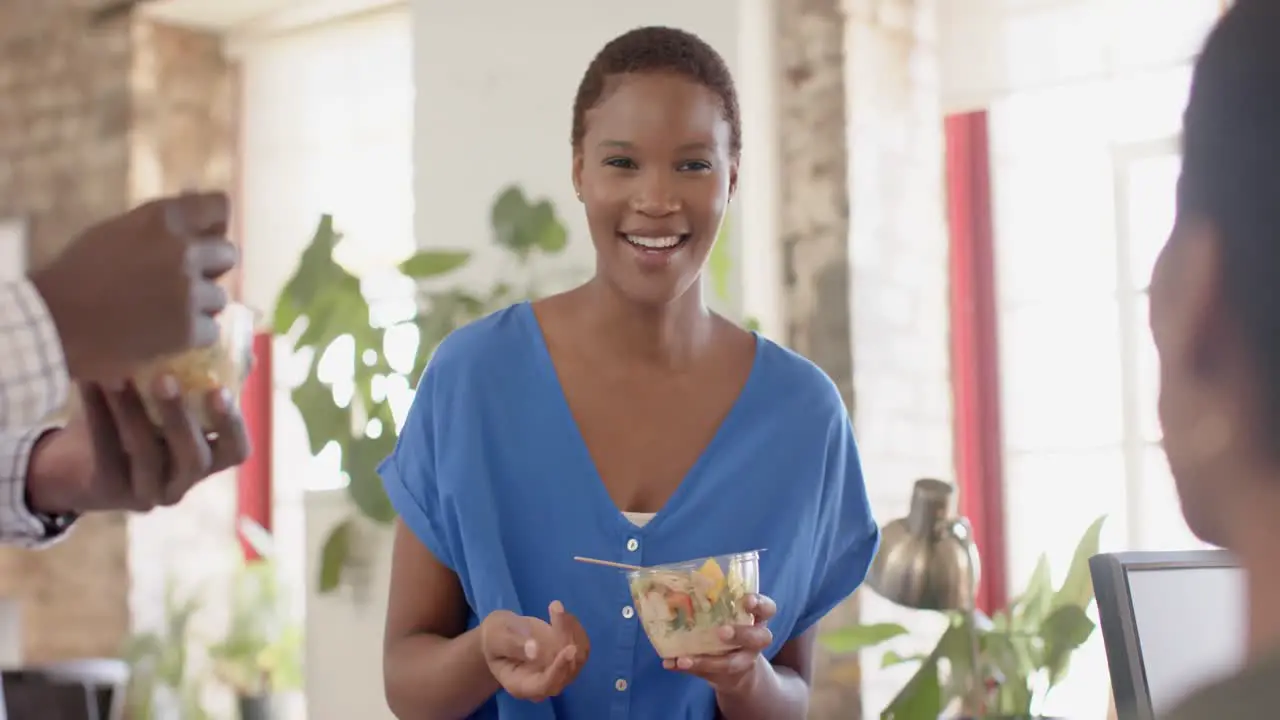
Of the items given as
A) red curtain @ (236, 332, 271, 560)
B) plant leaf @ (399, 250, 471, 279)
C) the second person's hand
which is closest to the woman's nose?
the second person's hand

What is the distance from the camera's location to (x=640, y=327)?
5.23 ft

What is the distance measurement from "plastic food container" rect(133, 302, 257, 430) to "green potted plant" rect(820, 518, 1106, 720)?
1.73 m

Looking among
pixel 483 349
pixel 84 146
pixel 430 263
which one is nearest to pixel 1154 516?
pixel 430 263

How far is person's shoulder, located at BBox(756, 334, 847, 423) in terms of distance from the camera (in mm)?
1591

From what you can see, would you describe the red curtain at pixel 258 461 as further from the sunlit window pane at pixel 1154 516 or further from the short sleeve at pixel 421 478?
the short sleeve at pixel 421 478

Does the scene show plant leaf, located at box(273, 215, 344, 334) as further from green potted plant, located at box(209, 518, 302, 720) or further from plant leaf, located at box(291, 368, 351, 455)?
green potted plant, located at box(209, 518, 302, 720)

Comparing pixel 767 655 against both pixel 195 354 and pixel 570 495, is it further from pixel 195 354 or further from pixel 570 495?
pixel 195 354

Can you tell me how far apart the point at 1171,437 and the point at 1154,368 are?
0.03m

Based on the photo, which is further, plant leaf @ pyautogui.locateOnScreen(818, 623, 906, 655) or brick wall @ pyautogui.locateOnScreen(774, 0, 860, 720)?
brick wall @ pyautogui.locateOnScreen(774, 0, 860, 720)

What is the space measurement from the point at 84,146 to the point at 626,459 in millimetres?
4713

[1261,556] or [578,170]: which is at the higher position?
[578,170]

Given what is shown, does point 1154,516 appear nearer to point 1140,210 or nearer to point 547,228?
point 1140,210

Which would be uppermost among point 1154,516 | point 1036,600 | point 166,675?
point 1154,516

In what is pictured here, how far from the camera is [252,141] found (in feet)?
18.8
